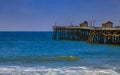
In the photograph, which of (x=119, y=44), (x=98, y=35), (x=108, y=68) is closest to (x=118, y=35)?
(x=119, y=44)

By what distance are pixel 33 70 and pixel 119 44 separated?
103ft

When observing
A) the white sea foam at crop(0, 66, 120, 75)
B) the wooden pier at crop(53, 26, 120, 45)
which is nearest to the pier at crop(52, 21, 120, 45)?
the wooden pier at crop(53, 26, 120, 45)

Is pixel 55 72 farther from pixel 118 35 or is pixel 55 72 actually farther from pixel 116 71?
pixel 118 35

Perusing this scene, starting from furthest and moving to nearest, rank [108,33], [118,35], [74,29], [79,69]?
1. [74,29]
2. [108,33]
3. [118,35]
4. [79,69]

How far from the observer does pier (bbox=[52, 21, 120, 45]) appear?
184ft

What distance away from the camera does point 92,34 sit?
59.3 metres

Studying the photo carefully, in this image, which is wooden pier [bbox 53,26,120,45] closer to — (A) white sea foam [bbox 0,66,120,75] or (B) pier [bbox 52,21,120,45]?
(B) pier [bbox 52,21,120,45]

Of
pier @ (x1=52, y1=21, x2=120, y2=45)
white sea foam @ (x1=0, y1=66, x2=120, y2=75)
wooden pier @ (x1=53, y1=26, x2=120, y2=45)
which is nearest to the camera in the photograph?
white sea foam @ (x1=0, y1=66, x2=120, y2=75)

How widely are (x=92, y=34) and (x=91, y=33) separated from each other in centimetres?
95

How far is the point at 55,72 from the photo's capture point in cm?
2425

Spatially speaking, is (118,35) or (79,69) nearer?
(79,69)

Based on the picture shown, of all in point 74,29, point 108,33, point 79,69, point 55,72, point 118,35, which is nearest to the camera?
point 55,72

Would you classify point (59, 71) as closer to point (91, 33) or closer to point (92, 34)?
point (92, 34)

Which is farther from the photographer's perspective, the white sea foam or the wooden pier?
the wooden pier
